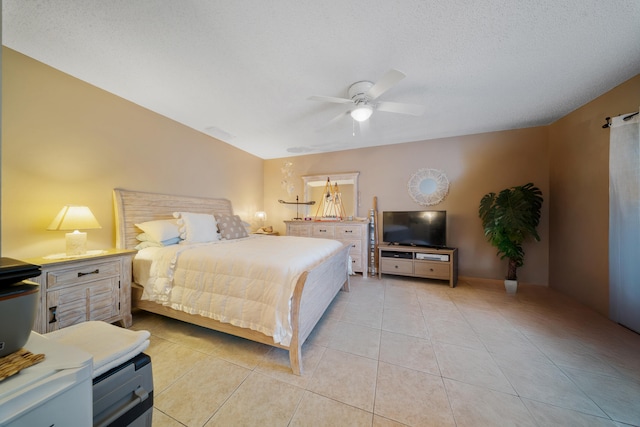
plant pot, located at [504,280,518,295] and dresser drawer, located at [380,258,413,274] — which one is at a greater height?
dresser drawer, located at [380,258,413,274]

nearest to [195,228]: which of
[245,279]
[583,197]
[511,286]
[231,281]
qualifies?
[231,281]

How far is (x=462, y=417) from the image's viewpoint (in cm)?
127

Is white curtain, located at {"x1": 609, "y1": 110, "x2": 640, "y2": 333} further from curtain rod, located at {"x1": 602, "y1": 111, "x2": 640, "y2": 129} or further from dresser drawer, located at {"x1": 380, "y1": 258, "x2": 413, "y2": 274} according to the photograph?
dresser drawer, located at {"x1": 380, "y1": 258, "x2": 413, "y2": 274}

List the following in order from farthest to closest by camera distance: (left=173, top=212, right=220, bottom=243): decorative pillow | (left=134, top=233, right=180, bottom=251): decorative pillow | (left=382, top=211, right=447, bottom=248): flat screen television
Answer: (left=382, top=211, right=447, bottom=248): flat screen television, (left=173, top=212, right=220, bottom=243): decorative pillow, (left=134, top=233, right=180, bottom=251): decorative pillow

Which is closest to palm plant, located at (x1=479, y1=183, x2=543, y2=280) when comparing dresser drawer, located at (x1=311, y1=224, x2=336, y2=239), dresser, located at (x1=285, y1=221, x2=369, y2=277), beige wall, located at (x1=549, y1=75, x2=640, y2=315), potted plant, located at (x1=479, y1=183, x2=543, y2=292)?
potted plant, located at (x1=479, y1=183, x2=543, y2=292)

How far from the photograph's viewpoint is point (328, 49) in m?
1.76

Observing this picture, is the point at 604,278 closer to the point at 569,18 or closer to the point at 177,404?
the point at 569,18

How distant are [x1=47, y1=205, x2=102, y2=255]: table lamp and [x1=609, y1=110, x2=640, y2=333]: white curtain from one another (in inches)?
204

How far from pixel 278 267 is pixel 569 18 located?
2.80 m

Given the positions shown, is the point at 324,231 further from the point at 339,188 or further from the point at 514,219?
the point at 514,219

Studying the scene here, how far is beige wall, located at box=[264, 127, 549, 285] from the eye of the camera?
3312 millimetres

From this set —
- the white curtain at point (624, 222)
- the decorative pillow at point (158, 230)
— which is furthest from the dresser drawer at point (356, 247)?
the white curtain at point (624, 222)

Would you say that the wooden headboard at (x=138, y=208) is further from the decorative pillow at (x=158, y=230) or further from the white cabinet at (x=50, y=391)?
the white cabinet at (x=50, y=391)

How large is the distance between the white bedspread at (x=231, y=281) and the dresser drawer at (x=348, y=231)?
1.65m
